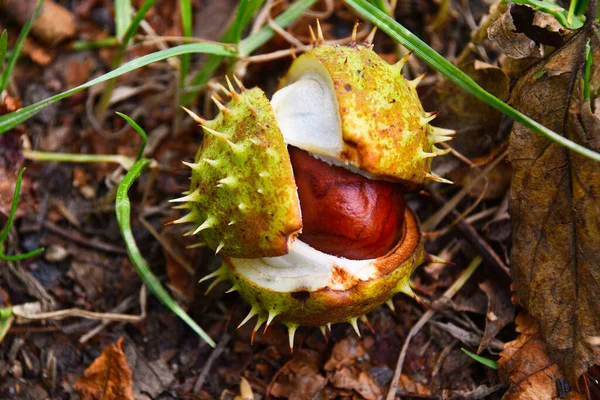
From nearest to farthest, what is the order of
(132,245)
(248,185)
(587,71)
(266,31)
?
(248,185) → (587,71) → (132,245) → (266,31)

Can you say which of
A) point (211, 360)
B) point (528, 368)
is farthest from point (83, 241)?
point (528, 368)

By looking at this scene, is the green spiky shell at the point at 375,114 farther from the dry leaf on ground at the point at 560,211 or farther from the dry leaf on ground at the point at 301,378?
the dry leaf on ground at the point at 301,378

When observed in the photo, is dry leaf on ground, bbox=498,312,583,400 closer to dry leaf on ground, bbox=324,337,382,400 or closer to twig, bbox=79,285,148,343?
dry leaf on ground, bbox=324,337,382,400

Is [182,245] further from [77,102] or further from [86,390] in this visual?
[77,102]

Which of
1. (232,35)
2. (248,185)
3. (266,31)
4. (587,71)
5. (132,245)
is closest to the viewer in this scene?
(248,185)

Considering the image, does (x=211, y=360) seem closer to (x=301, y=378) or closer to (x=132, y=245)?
(x=301, y=378)

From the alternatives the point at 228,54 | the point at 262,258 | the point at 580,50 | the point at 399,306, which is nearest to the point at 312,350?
the point at 399,306

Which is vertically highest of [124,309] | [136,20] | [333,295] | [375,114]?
[136,20]

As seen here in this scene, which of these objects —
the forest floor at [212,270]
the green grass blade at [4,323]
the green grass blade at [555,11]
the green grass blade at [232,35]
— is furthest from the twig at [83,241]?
the green grass blade at [555,11]
